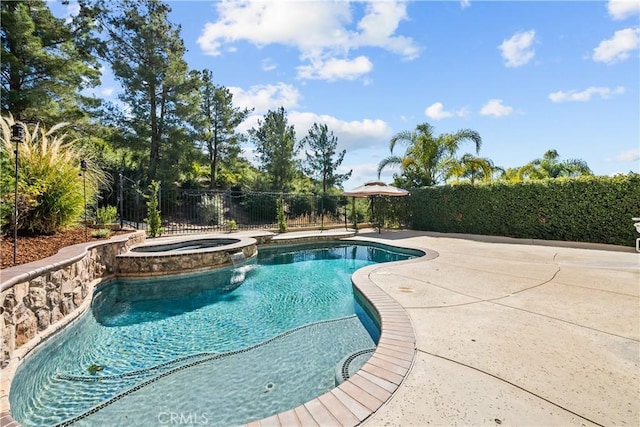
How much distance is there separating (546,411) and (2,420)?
3.50m

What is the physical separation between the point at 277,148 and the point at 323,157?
15.8 feet

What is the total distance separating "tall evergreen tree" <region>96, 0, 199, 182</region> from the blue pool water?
39.1 ft

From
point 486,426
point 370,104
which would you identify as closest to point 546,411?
point 486,426

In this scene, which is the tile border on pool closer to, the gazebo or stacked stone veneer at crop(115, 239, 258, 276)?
stacked stone veneer at crop(115, 239, 258, 276)

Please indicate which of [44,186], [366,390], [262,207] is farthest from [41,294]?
[262,207]

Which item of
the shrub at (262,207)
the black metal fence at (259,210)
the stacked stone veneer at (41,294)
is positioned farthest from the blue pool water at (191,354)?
the shrub at (262,207)

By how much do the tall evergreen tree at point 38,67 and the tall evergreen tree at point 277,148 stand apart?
10125mm

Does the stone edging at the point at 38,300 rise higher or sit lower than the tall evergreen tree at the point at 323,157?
lower

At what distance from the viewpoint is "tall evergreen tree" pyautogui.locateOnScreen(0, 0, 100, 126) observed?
32.3 ft

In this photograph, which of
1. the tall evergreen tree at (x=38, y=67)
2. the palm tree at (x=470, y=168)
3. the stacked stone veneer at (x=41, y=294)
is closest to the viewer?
the stacked stone veneer at (x=41, y=294)

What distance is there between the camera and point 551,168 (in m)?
17.0

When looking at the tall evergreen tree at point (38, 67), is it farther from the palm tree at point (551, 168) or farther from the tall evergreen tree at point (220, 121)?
the palm tree at point (551, 168)

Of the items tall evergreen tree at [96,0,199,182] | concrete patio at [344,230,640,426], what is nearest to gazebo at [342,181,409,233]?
concrete patio at [344,230,640,426]

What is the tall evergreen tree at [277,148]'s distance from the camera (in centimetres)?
2005
